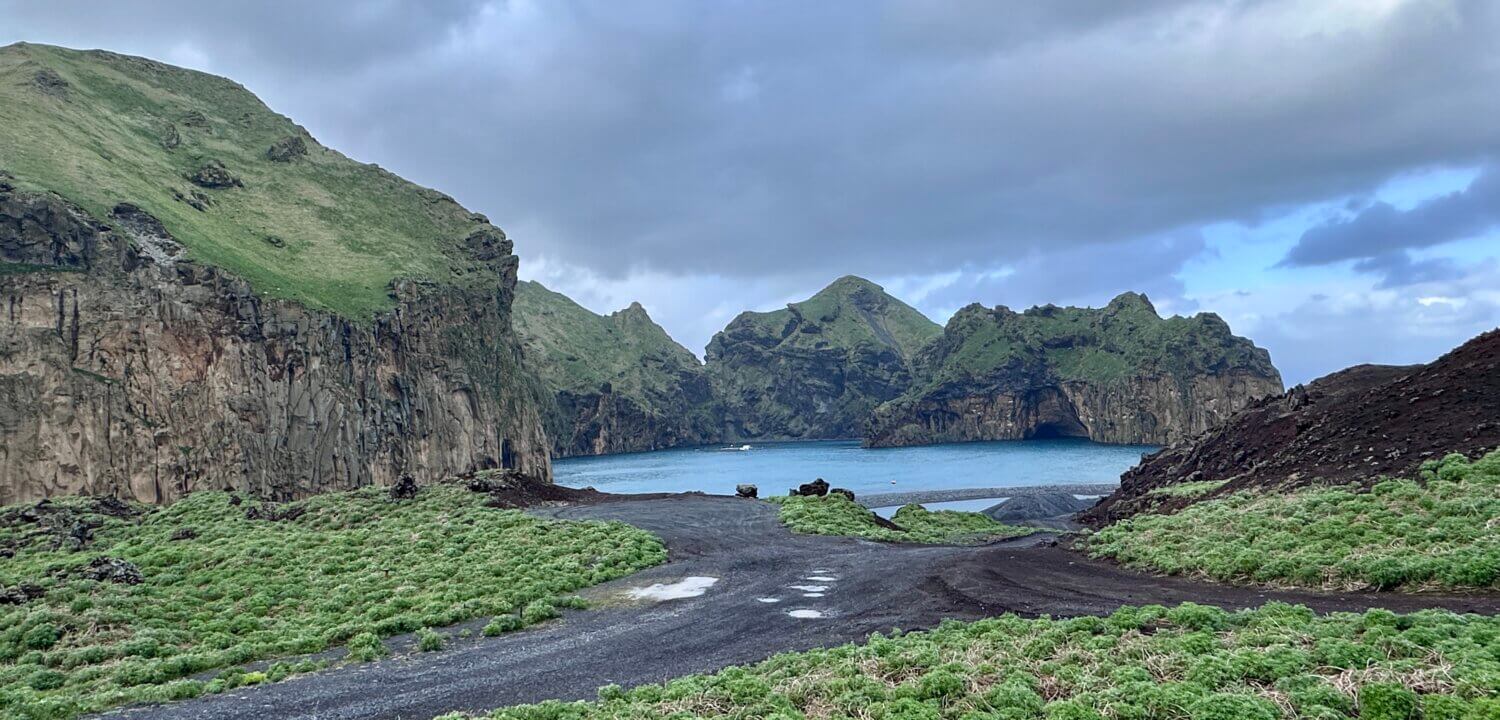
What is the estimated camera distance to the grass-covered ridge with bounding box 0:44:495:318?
273 feet

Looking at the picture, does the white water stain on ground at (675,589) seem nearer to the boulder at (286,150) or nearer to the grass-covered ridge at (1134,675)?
the grass-covered ridge at (1134,675)

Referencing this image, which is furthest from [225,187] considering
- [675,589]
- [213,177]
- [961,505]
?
[675,589]

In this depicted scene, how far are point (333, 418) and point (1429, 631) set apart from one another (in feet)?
328

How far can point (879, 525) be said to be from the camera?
42219 millimetres

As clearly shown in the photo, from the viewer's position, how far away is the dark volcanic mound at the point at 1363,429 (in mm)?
25953

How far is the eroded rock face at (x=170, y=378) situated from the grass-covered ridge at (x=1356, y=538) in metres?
80.5

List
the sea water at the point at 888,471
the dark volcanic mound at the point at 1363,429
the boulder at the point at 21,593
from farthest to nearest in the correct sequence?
the sea water at the point at 888,471
the dark volcanic mound at the point at 1363,429
the boulder at the point at 21,593

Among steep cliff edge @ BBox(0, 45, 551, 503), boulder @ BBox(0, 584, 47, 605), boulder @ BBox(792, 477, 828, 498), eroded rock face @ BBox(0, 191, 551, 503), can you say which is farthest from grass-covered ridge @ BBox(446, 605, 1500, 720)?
steep cliff edge @ BBox(0, 45, 551, 503)

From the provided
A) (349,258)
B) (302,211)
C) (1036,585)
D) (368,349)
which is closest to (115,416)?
(368,349)

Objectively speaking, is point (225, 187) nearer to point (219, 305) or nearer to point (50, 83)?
point (50, 83)

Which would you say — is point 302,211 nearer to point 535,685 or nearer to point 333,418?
point 333,418

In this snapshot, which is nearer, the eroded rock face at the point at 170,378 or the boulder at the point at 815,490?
the boulder at the point at 815,490

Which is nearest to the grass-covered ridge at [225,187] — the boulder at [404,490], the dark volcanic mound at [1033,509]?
the boulder at [404,490]

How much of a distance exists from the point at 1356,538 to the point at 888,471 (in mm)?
124740
